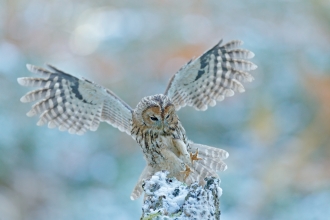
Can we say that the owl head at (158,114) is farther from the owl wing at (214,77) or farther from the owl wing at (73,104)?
the owl wing at (214,77)

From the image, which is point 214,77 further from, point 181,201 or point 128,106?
point 181,201

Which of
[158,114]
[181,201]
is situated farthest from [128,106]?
[181,201]

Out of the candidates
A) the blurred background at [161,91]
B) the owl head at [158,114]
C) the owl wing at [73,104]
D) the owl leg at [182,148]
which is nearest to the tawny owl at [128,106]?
the owl wing at [73,104]

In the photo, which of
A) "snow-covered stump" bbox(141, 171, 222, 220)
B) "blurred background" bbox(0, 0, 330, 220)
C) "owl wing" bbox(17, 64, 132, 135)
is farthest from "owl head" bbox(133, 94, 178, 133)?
"blurred background" bbox(0, 0, 330, 220)

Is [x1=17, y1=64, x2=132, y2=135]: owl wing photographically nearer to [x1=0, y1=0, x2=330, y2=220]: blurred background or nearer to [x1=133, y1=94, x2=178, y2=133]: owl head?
[x1=133, y1=94, x2=178, y2=133]: owl head

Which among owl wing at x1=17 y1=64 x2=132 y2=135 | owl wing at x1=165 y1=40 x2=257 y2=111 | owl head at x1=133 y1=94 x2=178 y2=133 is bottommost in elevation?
owl head at x1=133 y1=94 x2=178 y2=133

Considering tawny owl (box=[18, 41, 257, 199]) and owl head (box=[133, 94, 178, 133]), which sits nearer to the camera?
owl head (box=[133, 94, 178, 133])

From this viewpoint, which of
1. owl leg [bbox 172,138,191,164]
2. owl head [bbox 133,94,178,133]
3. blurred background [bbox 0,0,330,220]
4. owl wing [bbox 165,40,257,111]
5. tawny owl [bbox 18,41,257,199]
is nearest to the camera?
owl leg [bbox 172,138,191,164]

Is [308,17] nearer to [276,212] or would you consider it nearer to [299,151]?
[299,151]
